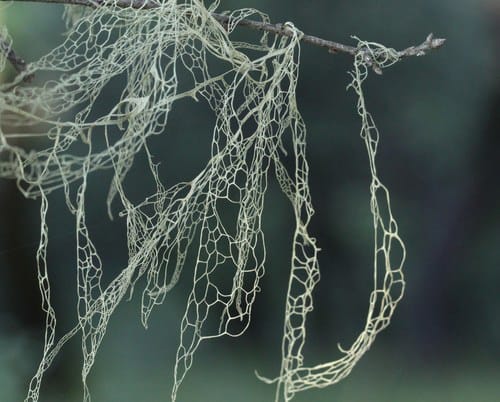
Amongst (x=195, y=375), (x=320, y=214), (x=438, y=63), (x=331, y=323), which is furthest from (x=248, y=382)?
(x=438, y=63)

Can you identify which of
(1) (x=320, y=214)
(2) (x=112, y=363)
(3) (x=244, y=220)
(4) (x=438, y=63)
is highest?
(4) (x=438, y=63)

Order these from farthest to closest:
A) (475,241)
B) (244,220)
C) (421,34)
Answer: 1. (475,241)
2. (421,34)
3. (244,220)

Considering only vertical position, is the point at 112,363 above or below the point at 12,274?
below

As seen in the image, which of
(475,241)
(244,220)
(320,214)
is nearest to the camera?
(244,220)

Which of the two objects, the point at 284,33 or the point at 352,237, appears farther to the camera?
the point at 352,237

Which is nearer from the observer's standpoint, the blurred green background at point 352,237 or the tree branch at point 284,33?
the tree branch at point 284,33

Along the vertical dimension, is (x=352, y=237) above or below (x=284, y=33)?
above

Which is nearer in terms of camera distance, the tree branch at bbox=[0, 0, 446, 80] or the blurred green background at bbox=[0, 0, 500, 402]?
the tree branch at bbox=[0, 0, 446, 80]

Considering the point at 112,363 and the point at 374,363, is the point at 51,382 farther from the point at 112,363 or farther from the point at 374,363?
the point at 374,363
